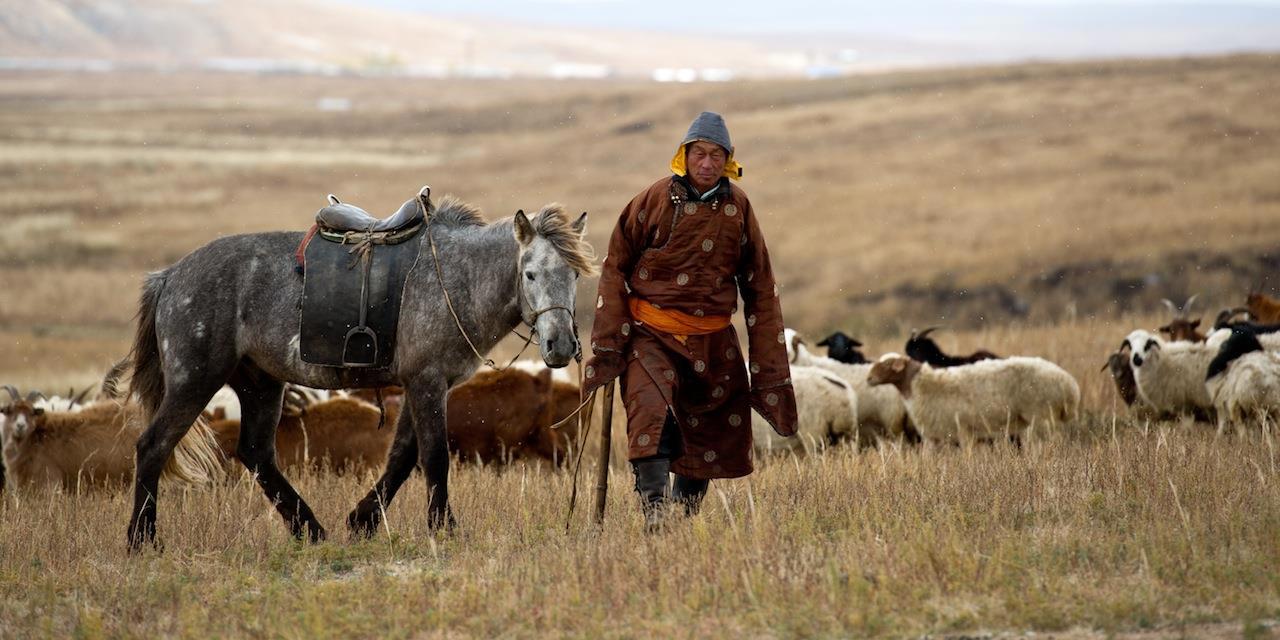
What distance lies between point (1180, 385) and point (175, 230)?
3958 centimetres

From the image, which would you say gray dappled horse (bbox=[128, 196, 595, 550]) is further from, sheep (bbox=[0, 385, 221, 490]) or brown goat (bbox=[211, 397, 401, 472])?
sheep (bbox=[0, 385, 221, 490])

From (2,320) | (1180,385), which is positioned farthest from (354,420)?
(2,320)

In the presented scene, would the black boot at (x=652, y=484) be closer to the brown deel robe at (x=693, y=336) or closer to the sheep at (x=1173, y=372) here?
the brown deel robe at (x=693, y=336)

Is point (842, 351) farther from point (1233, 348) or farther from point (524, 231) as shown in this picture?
point (524, 231)

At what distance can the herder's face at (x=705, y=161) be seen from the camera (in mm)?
7156

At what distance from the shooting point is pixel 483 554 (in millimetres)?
7355

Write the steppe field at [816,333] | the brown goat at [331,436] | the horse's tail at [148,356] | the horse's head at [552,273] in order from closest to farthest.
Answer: the steppe field at [816,333], the horse's head at [552,273], the horse's tail at [148,356], the brown goat at [331,436]

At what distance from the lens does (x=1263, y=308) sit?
47.8 feet

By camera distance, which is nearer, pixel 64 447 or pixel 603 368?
pixel 603 368

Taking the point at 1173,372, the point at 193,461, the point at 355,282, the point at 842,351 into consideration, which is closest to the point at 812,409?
the point at 842,351

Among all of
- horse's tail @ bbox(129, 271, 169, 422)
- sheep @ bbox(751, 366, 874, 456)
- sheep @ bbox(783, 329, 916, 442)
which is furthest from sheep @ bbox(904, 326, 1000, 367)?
horse's tail @ bbox(129, 271, 169, 422)

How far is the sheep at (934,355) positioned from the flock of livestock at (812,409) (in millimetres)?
399

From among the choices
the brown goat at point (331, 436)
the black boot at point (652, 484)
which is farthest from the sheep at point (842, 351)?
the black boot at point (652, 484)

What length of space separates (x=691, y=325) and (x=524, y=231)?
1128 mm
